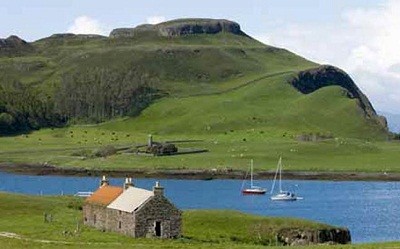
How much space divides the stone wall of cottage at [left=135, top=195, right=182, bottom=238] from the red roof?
23.1 ft

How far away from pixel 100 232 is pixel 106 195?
6779 mm

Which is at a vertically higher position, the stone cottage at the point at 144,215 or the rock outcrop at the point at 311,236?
the stone cottage at the point at 144,215

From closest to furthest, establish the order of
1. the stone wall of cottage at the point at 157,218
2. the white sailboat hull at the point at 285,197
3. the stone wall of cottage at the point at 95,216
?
1. the stone wall of cottage at the point at 157,218
2. the stone wall of cottage at the point at 95,216
3. the white sailboat hull at the point at 285,197

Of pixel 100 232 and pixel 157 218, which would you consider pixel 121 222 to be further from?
pixel 157 218

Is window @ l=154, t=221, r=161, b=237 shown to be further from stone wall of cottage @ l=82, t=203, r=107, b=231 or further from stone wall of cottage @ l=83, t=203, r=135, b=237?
stone wall of cottage @ l=82, t=203, r=107, b=231

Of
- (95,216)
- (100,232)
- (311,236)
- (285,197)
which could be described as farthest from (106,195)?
(285,197)

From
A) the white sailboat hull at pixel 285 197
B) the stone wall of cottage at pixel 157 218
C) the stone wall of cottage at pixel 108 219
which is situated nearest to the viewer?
the stone wall of cottage at pixel 157 218

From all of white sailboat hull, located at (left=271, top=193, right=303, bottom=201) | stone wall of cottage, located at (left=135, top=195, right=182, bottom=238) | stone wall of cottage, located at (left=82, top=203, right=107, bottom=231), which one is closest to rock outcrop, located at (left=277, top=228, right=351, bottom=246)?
stone wall of cottage, located at (left=135, top=195, right=182, bottom=238)

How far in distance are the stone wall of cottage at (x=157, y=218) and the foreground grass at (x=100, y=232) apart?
1505mm

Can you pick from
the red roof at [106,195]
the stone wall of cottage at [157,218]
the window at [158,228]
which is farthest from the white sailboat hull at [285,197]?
the window at [158,228]

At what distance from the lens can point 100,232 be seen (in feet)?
286

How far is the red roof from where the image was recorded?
91.4 m

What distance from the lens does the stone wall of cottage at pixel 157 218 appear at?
277 ft

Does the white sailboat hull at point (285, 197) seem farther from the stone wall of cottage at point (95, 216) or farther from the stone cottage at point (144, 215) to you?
the stone cottage at point (144, 215)
